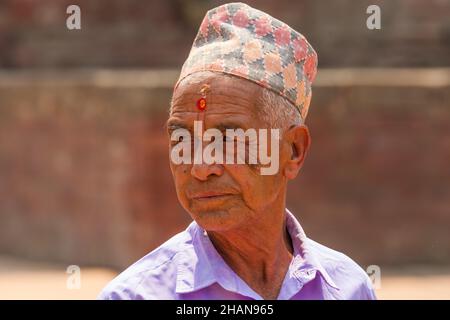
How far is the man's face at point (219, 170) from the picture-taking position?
2.60 meters

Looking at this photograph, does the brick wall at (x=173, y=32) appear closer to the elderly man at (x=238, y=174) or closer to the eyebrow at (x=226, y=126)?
the elderly man at (x=238, y=174)

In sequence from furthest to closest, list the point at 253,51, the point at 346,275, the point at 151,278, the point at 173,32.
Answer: the point at 173,32, the point at 346,275, the point at 253,51, the point at 151,278

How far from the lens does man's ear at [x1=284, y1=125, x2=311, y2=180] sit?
9.04 feet

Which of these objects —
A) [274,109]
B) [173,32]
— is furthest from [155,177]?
[274,109]

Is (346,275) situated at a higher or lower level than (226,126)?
lower

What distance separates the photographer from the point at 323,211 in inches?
363

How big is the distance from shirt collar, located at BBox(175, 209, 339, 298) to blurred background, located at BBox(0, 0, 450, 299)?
18.2 ft

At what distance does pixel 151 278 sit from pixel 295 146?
0.52m

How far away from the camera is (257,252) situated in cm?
272

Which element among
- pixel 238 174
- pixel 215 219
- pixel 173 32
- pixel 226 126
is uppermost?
pixel 173 32

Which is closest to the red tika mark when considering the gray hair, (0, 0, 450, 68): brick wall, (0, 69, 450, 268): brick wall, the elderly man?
the elderly man

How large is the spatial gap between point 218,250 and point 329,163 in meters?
6.57

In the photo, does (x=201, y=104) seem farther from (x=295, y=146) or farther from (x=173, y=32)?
(x=173, y=32)

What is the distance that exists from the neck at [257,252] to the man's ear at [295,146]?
0.33 ft
